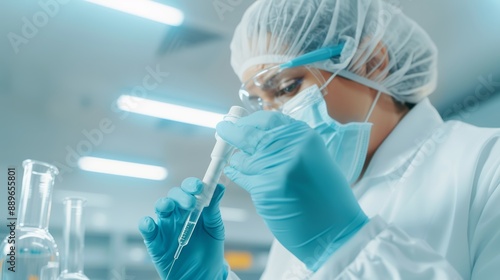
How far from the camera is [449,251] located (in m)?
0.88

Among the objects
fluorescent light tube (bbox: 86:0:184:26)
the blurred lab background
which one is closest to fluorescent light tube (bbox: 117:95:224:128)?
the blurred lab background

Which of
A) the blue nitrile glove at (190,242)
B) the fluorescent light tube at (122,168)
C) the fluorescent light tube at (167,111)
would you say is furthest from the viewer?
the fluorescent light tube at (122,168)

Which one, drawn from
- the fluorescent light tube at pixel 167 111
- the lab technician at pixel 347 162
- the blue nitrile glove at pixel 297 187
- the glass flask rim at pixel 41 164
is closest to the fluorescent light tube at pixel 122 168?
the fluorescent light tube at pixel 167 111

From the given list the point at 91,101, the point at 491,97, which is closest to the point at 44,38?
the point at 91,101

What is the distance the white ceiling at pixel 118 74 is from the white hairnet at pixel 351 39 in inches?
34.0

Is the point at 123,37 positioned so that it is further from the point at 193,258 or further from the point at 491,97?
the point at 491,97

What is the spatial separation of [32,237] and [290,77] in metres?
0.74

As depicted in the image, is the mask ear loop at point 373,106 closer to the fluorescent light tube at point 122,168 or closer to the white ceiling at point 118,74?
the white ceiling at point 118,74

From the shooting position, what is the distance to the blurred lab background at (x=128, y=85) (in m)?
2.31

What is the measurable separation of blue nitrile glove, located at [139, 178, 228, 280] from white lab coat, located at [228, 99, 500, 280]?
137mm

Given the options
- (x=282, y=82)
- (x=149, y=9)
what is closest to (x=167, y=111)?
(x=149, y=9)

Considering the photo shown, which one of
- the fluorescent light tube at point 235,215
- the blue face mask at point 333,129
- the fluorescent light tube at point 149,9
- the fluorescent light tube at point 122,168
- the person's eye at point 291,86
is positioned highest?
the fluorescent light tube at point 149,9

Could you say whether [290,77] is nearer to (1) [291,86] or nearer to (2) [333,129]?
(1) [291,86]

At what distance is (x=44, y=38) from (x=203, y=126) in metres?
1.44
